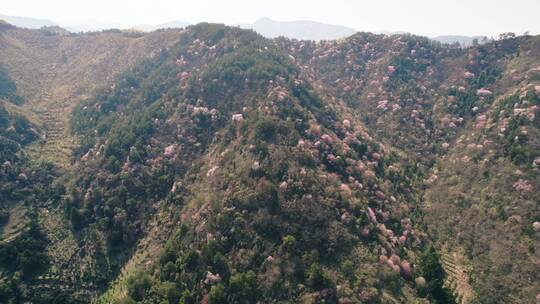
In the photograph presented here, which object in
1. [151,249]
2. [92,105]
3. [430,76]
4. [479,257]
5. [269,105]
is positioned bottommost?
[151,249]

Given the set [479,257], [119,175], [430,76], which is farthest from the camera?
[430,76]

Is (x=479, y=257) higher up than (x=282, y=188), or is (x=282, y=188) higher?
(x=282, y=188)

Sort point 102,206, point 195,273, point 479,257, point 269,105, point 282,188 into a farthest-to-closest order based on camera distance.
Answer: point 269,105 < point 102,206 < point 282,188 < point 479,257 < point 195,273

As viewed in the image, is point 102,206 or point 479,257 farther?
point 102,206

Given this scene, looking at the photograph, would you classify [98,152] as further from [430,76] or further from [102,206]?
[430,76]

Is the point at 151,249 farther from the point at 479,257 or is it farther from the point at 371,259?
the point at 479,257

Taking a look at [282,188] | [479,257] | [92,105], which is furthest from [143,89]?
[479,257]
